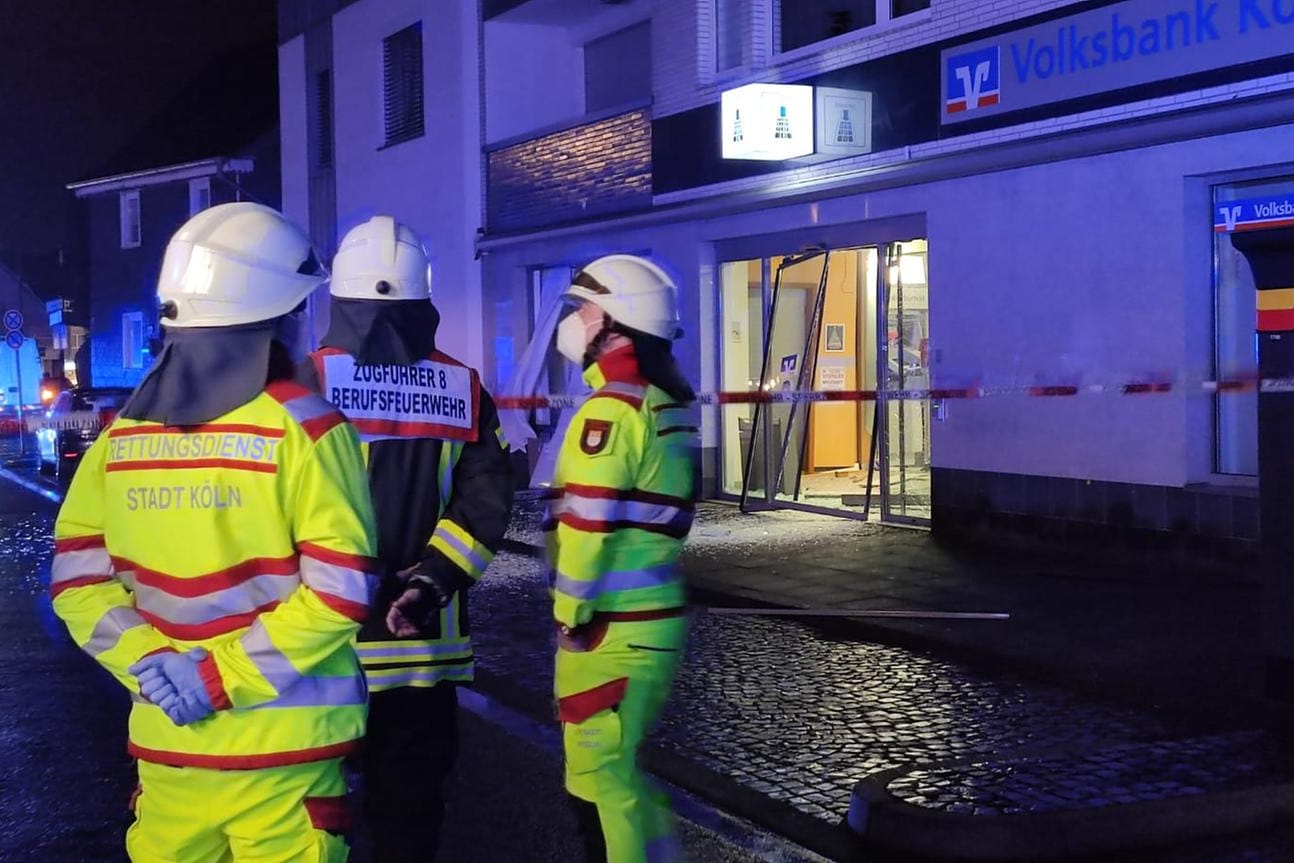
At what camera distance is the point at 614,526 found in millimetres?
3779

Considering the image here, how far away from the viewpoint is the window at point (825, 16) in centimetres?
1273

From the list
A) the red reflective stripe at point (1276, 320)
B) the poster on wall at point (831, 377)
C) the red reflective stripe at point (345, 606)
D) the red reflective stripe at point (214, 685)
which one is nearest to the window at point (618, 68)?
the poster on wall at point (831, 377)

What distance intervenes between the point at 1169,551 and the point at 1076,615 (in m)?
1.89

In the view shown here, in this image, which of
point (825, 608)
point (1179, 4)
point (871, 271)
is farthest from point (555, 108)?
point (825, 608)

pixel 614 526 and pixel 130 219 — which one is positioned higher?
pixel 130 219

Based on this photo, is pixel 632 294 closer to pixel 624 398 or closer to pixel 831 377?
pixel 624 398

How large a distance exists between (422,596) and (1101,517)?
26.9ft

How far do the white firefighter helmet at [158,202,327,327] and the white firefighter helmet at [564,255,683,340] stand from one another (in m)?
1.24

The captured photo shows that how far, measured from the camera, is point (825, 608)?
9.16 metres

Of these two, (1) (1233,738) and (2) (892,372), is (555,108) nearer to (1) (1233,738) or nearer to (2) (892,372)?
(2) (892,372)

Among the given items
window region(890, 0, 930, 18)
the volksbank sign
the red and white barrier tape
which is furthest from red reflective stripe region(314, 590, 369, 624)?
window region(890, 0, 930, 18)

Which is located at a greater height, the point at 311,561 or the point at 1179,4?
the point at 1179,4

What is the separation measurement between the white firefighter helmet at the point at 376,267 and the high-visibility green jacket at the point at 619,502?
0.59 metres

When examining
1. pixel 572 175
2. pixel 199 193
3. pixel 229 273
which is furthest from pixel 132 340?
pixel 229 273
